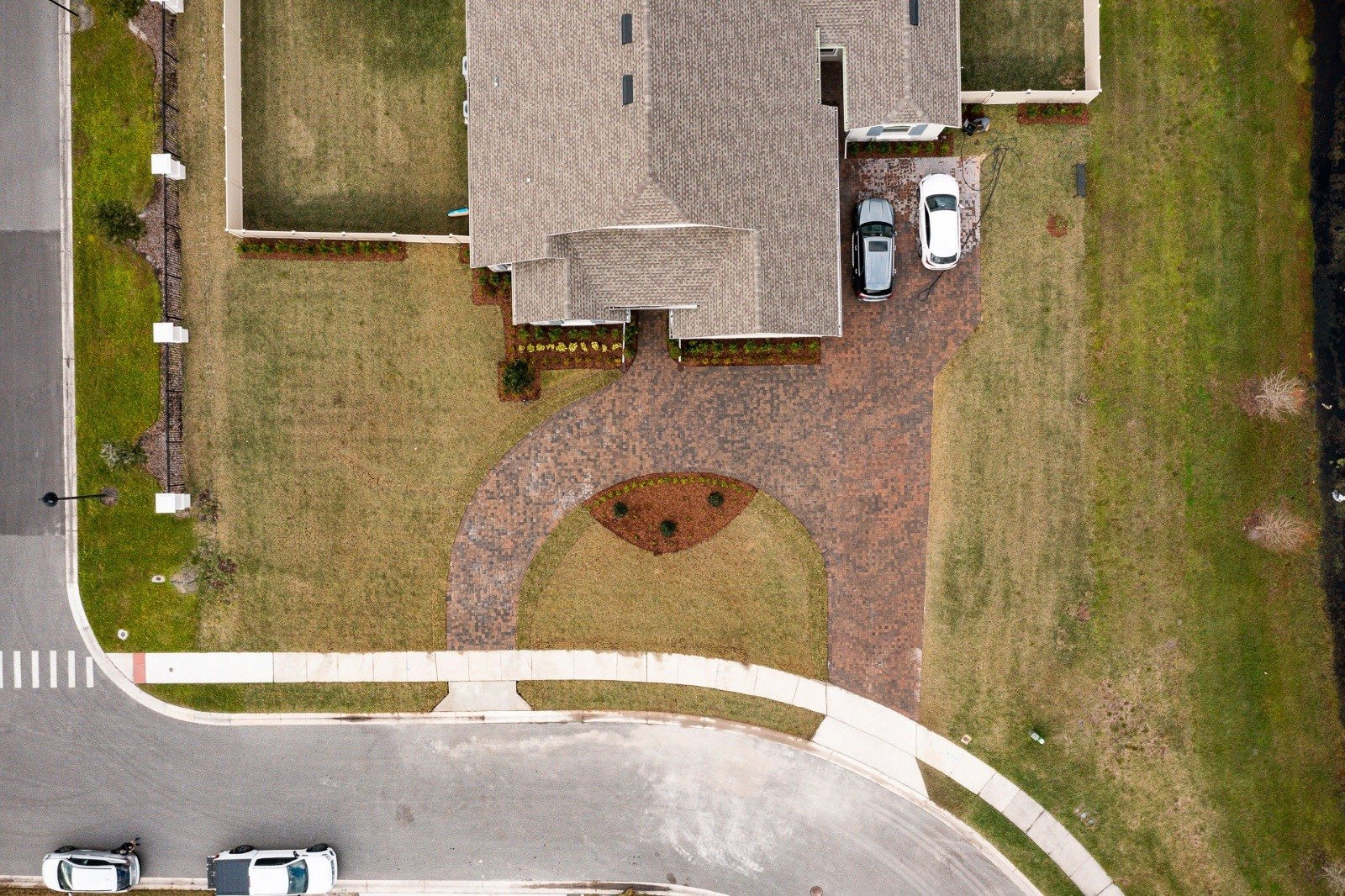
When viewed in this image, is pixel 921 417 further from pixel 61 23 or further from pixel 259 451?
pixel 61 23

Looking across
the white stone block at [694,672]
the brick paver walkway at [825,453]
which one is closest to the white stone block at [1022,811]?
the brick paver walkway at [825,453]

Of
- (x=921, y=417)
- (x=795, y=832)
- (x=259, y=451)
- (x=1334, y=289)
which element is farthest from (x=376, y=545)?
(x=1334, y=289)

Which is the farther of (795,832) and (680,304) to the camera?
(795,832)

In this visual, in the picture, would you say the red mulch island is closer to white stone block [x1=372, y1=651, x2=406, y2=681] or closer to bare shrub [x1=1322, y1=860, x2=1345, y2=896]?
white stone block [x1=372, y1=651, x2=406, y2=681]

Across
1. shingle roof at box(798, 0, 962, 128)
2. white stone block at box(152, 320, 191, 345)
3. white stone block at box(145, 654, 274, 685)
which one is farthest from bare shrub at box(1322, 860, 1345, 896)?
white stone block at box(152, 320, 191, 345)

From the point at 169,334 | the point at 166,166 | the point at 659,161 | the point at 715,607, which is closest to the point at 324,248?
the point at 166,166

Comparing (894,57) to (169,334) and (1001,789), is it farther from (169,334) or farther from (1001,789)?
(169,334)
